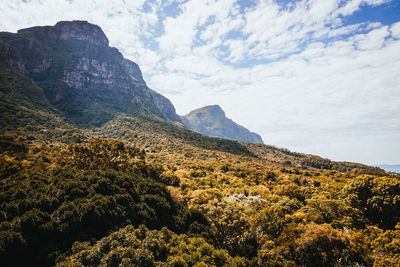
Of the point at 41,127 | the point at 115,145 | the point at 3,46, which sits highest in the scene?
the point at 3,46

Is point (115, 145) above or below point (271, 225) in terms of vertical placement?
above

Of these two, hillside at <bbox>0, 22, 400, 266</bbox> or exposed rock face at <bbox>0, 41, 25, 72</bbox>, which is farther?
exposed rock face at <bbox>0, 41, 25, 72</bbox>

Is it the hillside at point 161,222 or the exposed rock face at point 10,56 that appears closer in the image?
the hillside at point 161,222

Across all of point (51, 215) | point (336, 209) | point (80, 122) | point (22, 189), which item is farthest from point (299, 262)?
point (80, 122)

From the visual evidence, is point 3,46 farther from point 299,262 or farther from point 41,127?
point 299,262

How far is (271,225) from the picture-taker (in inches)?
899

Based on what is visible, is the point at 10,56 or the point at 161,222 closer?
the point at 161,222

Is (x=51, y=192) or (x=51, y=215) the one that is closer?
(x=51, y=215)

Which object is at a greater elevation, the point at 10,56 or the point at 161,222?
the point at 10,56

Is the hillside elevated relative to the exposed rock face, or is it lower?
lower

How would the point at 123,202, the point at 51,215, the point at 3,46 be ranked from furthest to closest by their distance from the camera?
the point at 3,46 < the point at 123,202 < the point at 51,215

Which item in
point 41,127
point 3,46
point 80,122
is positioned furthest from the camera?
point 80,122

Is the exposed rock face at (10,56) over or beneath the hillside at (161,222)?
over

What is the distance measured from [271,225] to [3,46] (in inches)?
8156
